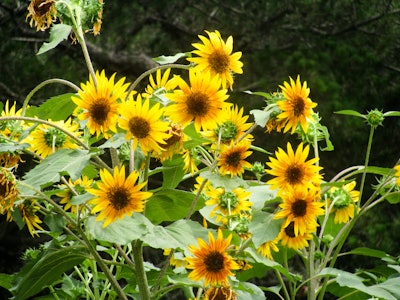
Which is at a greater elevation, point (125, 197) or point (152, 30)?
point (152, 30)

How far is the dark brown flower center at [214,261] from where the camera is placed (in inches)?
36.1

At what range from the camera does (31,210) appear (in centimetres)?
102

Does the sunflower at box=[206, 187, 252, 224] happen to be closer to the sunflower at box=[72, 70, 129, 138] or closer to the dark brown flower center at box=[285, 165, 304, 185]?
the dark brown flower center at box=[285, 165, 304, 185]

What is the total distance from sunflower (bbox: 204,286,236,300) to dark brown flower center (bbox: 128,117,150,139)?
8.0 inches

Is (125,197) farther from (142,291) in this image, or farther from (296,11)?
(296,11)

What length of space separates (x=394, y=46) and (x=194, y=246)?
9.05 ft

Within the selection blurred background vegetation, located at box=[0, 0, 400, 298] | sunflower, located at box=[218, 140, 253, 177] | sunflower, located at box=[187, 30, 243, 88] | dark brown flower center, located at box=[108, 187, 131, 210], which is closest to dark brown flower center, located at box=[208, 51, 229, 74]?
sunflower, located at box=[187, 30, 243, 88]

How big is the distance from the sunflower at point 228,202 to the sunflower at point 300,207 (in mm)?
76

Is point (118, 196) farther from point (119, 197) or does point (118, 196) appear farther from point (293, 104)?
point (293, 104)

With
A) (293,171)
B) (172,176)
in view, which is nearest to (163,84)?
(172,176)

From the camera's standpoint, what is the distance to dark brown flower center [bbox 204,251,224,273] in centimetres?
92

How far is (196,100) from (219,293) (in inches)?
9.2

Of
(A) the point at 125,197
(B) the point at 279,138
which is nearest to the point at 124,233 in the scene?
(A) the point at 125,197

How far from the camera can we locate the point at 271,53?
3.39 meters
